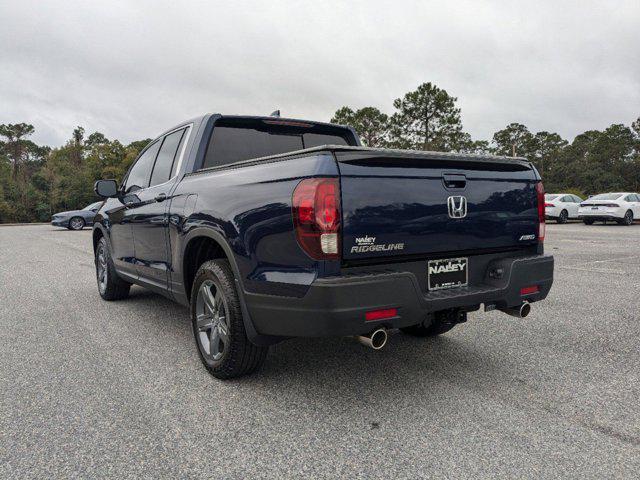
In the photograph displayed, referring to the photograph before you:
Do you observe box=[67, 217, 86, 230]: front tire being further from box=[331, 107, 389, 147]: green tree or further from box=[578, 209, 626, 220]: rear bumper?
box=[331, 107, 389, 147]: green tree

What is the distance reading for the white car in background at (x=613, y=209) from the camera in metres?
21.2

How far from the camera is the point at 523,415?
8.92 feet

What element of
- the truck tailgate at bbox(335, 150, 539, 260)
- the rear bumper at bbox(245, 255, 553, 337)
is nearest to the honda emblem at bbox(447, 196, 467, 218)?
the truck tailgate at bbox(335, 150, 539, 260)

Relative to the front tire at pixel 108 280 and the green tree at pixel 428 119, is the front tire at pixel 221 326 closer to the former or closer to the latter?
the front tire at pixel 108 280

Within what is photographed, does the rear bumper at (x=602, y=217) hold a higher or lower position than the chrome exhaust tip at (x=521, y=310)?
lower

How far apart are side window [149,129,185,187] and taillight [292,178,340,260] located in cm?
223

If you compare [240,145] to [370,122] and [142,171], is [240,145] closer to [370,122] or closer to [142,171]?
[142,171]

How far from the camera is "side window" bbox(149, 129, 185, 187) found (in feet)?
14.3

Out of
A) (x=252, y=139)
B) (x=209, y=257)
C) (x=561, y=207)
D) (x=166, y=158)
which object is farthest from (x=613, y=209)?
(x=209, y=257)

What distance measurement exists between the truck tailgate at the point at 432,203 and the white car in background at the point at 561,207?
22.8 meters

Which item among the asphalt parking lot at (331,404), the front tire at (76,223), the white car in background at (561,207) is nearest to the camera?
the asphalt parking lot at (331,404)

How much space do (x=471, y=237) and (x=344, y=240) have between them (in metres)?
0.98

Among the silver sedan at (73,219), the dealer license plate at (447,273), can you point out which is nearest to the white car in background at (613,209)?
the dealer license plate at (447,273)

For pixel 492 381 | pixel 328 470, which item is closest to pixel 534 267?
pixel 492 381
